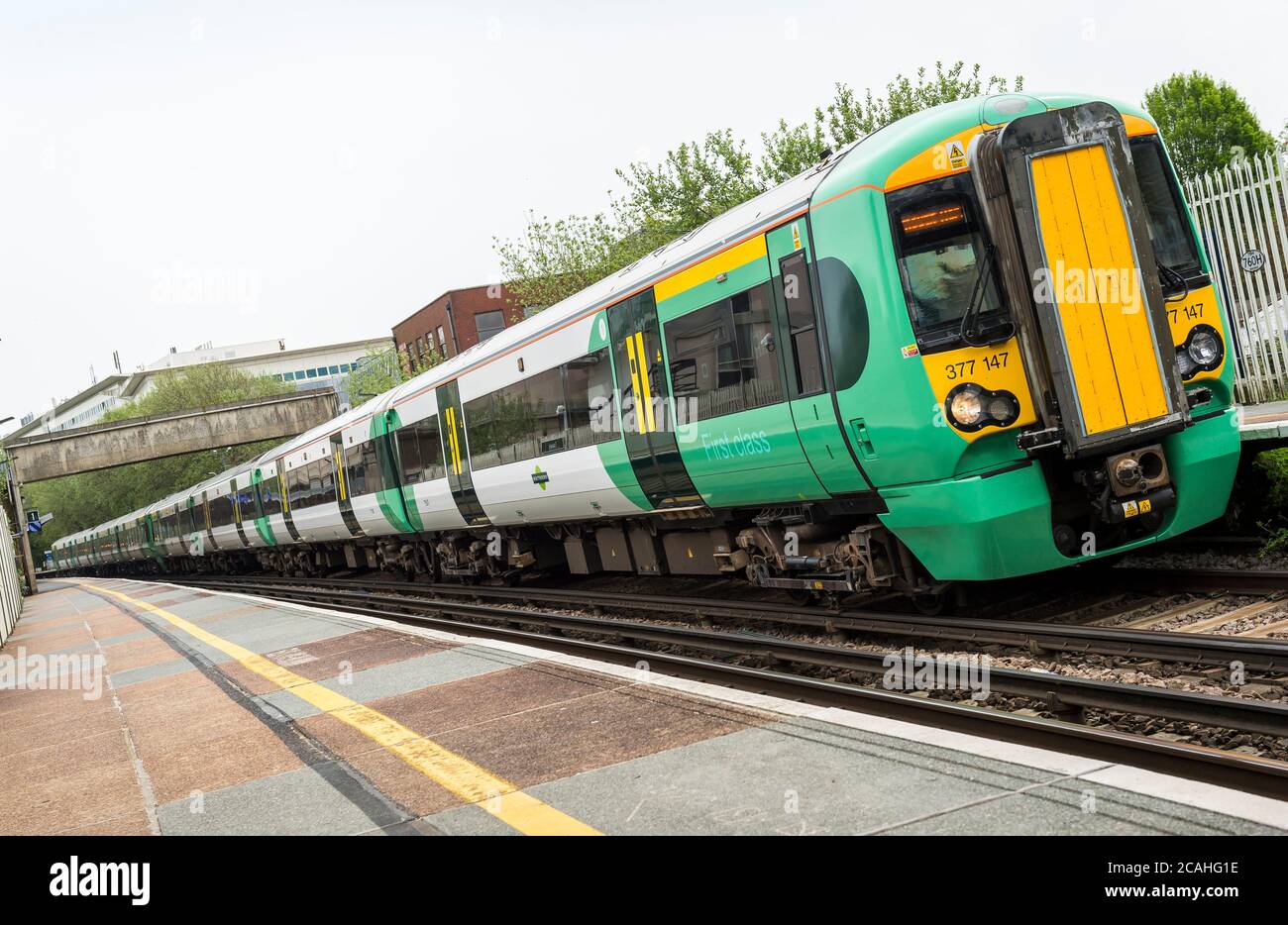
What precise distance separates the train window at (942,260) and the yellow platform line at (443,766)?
141 inches

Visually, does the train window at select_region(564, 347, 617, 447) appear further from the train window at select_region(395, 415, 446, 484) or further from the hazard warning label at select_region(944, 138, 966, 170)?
the train window at select_region(395, 415, 446, 484)

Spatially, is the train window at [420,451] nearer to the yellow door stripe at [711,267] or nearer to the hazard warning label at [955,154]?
the yellow door stripe at [711,267]

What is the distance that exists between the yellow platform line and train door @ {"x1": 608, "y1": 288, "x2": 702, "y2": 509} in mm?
3279

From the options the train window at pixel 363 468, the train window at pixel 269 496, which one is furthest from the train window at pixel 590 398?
the train window at pixel 269 496

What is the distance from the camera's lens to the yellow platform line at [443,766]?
4.40 metres

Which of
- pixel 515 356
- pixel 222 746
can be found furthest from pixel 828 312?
pixel 515 356

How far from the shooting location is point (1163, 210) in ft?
23.8

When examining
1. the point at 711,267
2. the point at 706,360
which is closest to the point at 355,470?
the point at 706,360

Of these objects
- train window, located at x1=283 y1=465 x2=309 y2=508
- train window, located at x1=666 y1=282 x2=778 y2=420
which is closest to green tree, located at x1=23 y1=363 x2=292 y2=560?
train window, located at x1=283 y1=465 x2=309 y2=508

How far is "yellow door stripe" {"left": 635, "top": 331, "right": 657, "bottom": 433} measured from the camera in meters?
9.50

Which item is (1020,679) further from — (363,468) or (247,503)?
(247,503)

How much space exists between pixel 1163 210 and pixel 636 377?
4.34 m
